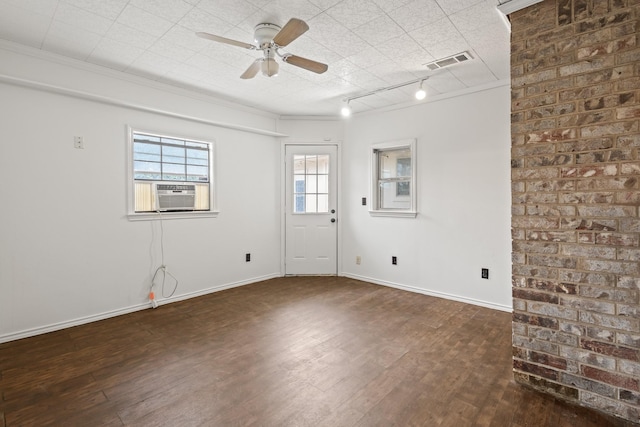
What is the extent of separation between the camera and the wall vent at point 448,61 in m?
2.95

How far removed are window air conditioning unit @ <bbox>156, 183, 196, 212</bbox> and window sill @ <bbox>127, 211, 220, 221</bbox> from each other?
7cm

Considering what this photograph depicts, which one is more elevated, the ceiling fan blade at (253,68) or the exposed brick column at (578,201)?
the ceiling fan blade at (253,68)

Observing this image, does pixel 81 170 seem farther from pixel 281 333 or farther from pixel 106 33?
pixel 281 333

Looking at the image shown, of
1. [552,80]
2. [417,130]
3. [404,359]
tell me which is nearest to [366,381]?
[404,359]

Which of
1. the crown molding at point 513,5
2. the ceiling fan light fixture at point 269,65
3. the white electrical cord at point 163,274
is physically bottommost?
the white electrical cord at point 163,274

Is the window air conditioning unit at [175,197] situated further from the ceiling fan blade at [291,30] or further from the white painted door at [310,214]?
the ceiling fan blade at [291,30]

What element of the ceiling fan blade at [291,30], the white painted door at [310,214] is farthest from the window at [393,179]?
the ceiling fan blade at [291,30]

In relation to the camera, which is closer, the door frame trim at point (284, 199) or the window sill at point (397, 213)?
the window sill at point (397, 213)

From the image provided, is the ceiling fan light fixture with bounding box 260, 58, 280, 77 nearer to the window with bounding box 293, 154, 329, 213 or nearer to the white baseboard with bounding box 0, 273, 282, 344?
the window with bounding box 293, 154, 329, 213

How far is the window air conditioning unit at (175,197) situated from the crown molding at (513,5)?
367cm

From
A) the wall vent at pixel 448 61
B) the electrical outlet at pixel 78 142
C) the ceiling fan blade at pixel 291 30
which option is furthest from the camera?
the electrical outlet at pixel 78 142

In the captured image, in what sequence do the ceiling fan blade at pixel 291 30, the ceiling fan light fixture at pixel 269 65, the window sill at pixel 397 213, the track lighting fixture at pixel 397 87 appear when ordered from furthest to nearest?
the window sill at pixel 397 213 < the track lighting fixture at pixel 397 87 < the ceiling fan light fixture at pixel 269 65 < the ceiling fan blade at pixel 291 30

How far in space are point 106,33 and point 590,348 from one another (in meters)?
4.14

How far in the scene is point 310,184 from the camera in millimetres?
5199
